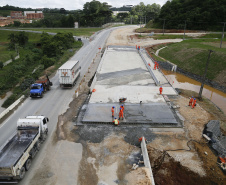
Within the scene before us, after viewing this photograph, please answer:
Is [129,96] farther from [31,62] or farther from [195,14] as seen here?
[195,14]

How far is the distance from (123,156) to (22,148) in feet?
23.6

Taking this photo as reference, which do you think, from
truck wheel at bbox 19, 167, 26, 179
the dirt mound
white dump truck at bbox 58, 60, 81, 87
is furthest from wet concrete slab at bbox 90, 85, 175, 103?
truck wheel at bbox 19, 167, 26, 179

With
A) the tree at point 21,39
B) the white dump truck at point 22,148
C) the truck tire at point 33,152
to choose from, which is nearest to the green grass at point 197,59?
the white dump truck at point 22,148

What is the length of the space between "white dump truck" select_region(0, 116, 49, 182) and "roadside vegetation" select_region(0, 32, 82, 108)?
1119cm

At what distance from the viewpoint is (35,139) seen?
13383mm

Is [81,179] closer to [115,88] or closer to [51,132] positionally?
[51,132]

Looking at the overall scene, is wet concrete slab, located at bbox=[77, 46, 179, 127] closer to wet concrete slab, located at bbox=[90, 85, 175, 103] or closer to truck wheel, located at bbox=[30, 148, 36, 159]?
wet concrete slab, located at bbox=[90, 85, 175, 103]

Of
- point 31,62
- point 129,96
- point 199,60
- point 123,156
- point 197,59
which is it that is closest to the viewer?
point 123,156

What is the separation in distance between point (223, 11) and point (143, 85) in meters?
70.0

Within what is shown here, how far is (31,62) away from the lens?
48156mm

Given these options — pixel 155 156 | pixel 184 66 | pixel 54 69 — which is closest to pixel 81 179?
pixel 155 156

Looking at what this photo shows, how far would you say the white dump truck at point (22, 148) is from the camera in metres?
10.8

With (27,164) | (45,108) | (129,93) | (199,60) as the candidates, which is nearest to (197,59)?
(199,60)

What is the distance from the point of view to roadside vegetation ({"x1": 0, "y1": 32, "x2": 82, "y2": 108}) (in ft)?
100
